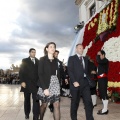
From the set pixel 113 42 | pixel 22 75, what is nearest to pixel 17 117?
pixel 22 75

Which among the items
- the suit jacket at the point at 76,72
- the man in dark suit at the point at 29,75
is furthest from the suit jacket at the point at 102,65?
the man in dark suit at the point at 29,75

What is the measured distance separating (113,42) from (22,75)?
5699 mm

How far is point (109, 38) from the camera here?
12164mm

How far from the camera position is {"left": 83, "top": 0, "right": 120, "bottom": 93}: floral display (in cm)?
1107

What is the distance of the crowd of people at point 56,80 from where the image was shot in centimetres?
518

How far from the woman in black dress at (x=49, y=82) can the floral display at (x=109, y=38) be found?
5.85m

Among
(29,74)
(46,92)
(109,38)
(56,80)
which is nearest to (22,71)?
(29,74)

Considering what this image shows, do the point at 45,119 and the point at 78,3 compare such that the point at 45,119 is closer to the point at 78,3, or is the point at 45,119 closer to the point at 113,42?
the point at 113,42

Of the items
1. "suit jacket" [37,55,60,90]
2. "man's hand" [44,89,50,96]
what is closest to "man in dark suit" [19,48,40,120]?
"suit jacket" [37,55,60,90]

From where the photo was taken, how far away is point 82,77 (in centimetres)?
604

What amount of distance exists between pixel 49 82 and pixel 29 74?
1.85m

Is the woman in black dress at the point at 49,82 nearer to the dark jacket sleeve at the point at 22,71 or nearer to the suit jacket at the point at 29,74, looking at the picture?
the suit jacket at the point at 29,74

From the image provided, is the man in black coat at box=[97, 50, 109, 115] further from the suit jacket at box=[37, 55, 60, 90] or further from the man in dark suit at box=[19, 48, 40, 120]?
the suit jacket at box=[37, 55, 60, 90]

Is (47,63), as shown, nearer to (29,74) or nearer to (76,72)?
(76,72)
